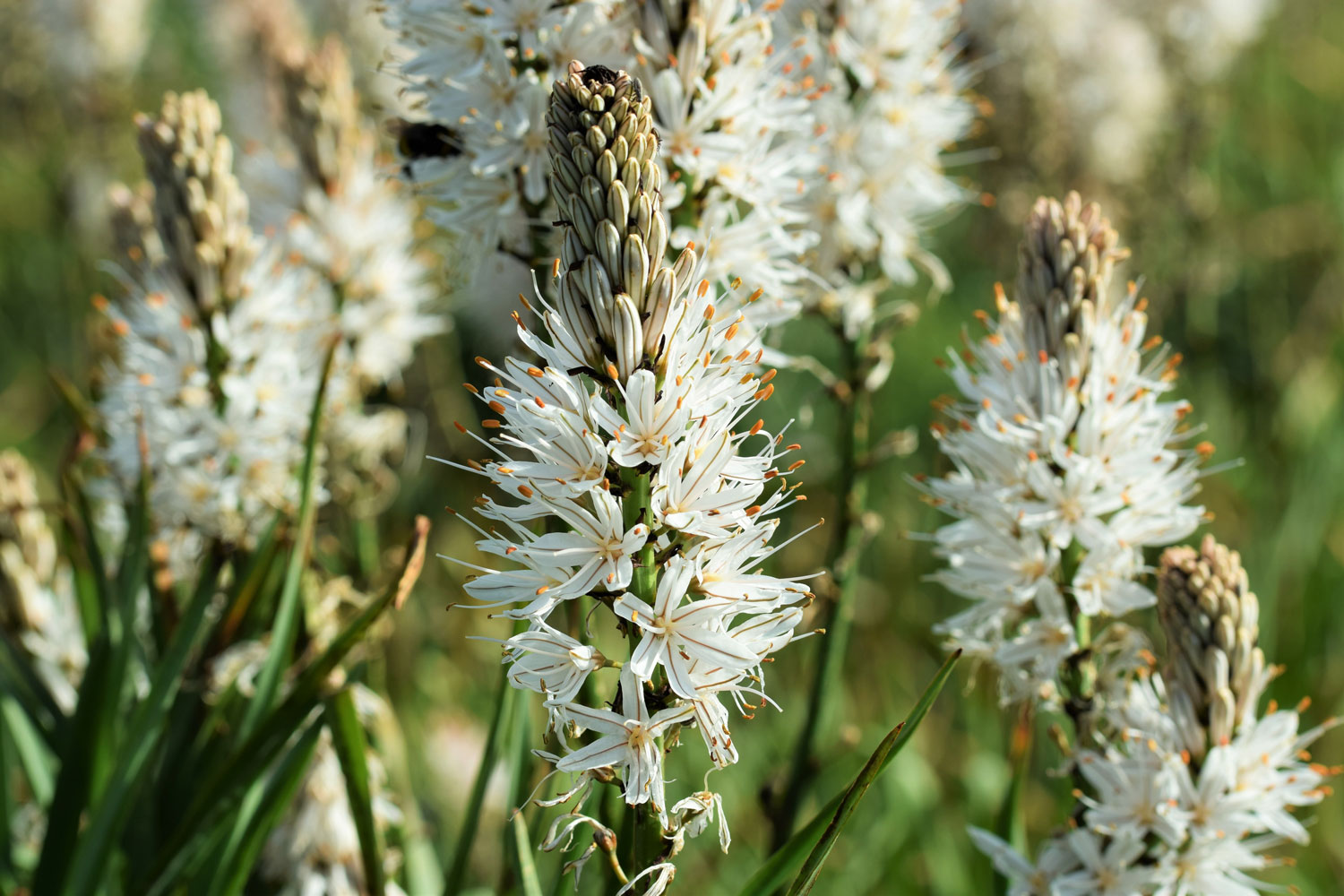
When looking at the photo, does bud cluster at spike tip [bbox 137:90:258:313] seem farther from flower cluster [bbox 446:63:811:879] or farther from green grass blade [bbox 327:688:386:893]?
flower cluster [bbox 446:63:811:879]

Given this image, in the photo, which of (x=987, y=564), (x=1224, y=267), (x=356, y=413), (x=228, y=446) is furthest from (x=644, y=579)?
(x=1224, y=267)

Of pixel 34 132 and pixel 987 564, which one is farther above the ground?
pixel 34 132

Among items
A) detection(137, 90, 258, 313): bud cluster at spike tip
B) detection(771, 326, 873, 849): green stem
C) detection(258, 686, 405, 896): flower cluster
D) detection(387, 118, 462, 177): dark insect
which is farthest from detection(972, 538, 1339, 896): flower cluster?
detection(137, 90, 258, 313): bud cluster at spike tip

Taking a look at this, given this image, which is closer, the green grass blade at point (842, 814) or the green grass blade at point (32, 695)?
the green grass blade at point (842, 814)

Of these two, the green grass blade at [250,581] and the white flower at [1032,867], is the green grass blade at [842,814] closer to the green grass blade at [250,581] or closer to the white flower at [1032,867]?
the white flower at [1032,867]

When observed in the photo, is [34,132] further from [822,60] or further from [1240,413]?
[1240,413]

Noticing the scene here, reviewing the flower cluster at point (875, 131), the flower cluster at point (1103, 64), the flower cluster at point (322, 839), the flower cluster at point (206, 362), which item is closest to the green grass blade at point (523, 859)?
the flower cluster at point (322, 839)
